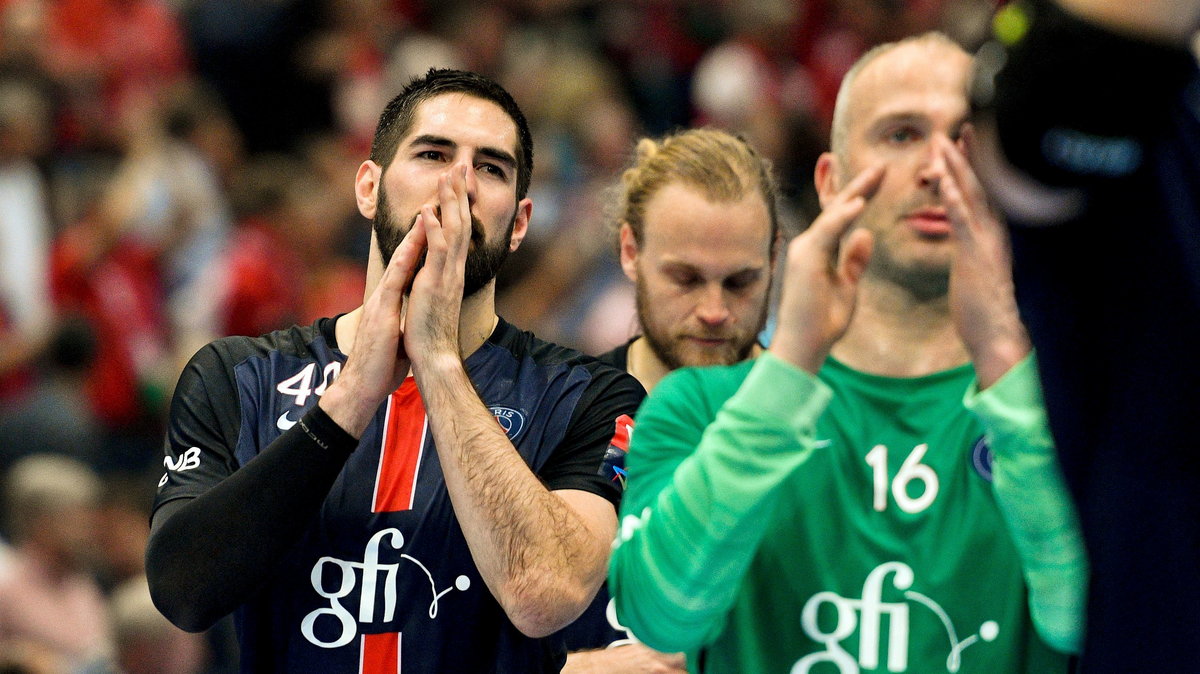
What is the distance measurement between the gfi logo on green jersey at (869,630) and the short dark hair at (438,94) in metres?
1.48

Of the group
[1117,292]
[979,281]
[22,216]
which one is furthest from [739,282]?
[22,216]

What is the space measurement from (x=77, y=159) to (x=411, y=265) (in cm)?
590

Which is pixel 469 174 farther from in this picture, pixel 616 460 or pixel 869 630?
pixel 869 630

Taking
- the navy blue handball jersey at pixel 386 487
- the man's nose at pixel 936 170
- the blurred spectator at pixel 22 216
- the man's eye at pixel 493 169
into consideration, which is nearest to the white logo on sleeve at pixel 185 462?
the navy blue handball jersey at pixel 386 487

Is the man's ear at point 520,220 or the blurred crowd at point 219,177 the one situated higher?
the blurred crowd at point 219,177

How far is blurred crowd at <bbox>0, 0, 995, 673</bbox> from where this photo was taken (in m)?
6.36

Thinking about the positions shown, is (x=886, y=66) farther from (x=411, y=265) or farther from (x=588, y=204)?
(x=588, y=204)

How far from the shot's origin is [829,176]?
2936 mm

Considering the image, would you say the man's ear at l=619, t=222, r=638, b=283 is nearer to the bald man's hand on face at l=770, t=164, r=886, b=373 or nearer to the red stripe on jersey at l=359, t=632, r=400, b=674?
the red stripe on jersey at l=359, t=632, r=400, b=674

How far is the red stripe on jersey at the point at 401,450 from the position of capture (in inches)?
129

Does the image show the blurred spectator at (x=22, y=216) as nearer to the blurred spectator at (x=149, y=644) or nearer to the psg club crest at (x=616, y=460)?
the blurred spectator at (x=149, y=644)

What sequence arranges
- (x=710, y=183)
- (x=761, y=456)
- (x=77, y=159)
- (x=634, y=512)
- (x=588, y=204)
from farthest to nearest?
(x=588, y=204), (x=77, y=159), (x=710, y=183), (x=634, y=512), (x=761, y=456)

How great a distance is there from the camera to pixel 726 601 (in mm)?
2299

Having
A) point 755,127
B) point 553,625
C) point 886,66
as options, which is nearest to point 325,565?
point 553,625
